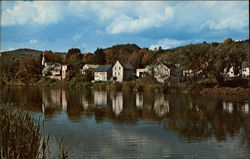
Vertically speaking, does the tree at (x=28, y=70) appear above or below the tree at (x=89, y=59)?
below

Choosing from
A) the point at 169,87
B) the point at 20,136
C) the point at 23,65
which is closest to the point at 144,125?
the point at 20,136

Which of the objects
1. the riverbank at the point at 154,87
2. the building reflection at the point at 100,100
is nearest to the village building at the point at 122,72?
the riverbank at the point at 154,87

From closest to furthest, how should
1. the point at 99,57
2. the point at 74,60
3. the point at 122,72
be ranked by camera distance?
the point at 122,72
the point at 74,60
the point at 99,57

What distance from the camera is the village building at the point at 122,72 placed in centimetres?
6362

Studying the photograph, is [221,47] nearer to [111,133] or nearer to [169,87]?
[169,87]

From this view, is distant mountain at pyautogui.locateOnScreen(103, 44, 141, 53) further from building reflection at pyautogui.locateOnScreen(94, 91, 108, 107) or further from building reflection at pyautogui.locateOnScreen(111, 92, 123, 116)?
building reflection at pyautogui.locateOnScreen(111, 92, 123, 116)

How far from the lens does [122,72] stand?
6347cm

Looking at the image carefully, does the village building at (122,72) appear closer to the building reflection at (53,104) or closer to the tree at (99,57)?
the tree at (99,57)

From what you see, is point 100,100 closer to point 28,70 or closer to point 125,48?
point 28,70

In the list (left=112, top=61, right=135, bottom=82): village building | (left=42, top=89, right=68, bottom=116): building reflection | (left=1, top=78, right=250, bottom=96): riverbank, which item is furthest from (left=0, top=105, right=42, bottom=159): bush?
(left=112, top=61, right=135, bottom=82): village building

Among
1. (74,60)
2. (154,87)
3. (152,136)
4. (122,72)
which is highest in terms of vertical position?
(74,60)

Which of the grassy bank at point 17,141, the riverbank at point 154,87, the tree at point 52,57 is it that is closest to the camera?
the grassy bank at point 17,141

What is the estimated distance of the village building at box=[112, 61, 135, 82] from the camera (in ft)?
209

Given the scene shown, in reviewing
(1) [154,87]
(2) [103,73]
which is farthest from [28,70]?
(1) [154,87]
